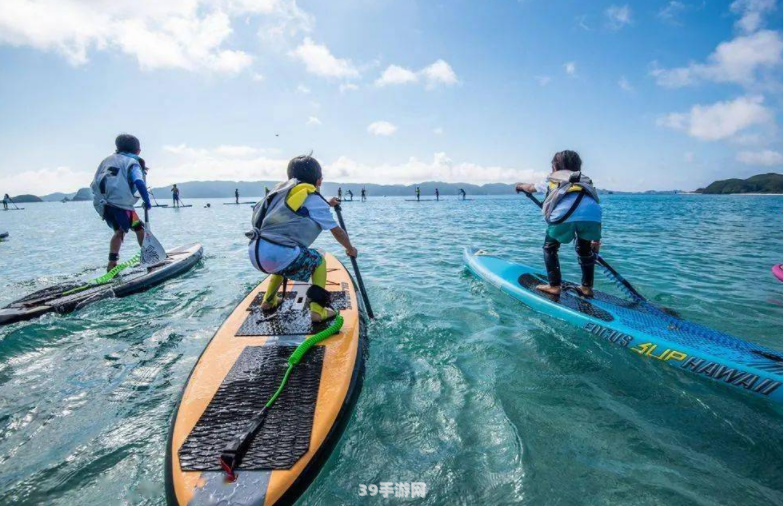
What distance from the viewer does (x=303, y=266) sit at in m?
3.67

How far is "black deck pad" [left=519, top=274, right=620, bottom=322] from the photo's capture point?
14.8 ft

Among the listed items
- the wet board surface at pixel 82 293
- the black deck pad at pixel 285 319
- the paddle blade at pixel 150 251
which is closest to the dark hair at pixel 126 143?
the paddle blade at pixel 150 251

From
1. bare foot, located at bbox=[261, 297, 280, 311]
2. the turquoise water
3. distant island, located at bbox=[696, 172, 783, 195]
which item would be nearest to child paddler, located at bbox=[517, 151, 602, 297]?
the turquoise water

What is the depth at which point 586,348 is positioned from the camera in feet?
13.6

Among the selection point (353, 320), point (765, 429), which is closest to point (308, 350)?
point (353, 320)

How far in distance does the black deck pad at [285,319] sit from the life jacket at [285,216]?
0.96 metres

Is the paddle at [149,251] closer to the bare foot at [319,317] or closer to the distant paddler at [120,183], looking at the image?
the distant paddler at [120,183]

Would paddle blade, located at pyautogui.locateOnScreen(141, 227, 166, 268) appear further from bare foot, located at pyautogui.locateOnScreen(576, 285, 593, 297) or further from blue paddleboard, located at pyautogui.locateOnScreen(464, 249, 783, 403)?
bare foot, located at pyautogui.locateOnScreen(576, 285, 593, 297)

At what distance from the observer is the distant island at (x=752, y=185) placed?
406 ft

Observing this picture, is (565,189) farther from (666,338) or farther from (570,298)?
(666,338)

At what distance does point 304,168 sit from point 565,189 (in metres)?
3.42

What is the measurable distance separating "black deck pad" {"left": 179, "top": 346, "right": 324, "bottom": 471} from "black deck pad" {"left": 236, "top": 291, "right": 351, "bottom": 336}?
18.2 inches

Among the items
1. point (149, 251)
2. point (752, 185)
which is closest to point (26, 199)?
point (149, 251)

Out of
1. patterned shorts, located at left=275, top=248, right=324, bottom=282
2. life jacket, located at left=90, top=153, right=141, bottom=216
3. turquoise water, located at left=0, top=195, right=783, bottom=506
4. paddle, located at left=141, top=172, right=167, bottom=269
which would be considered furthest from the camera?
paddle, located at left=141, top=172, right=167, bottom=269
